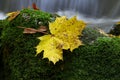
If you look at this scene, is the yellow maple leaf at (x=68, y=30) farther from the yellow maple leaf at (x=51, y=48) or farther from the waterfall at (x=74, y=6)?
the waterfall at (x=74, y=6)

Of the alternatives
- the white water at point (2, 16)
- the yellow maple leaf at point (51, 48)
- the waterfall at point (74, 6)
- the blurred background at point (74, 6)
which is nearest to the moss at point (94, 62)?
the yellow maple leaf at point (51, 48)

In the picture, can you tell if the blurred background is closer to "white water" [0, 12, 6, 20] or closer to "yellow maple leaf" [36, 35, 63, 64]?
"white water" [0, 12, 6, 20]

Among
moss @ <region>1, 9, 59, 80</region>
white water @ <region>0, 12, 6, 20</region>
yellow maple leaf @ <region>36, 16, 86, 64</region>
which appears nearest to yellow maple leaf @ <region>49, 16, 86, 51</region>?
yellow maple leaf @ <region>36, 16, 86, 64</region>

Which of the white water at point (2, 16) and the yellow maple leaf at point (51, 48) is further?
the white water at point (2, 16)

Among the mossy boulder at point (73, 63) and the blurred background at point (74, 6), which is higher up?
the mossy boulder at point (73, 63)

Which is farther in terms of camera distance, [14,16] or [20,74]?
[14,16]

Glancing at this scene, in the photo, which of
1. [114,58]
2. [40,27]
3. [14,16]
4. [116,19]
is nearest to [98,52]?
[114,58]

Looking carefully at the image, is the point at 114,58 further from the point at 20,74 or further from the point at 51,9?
the point at 51,9
